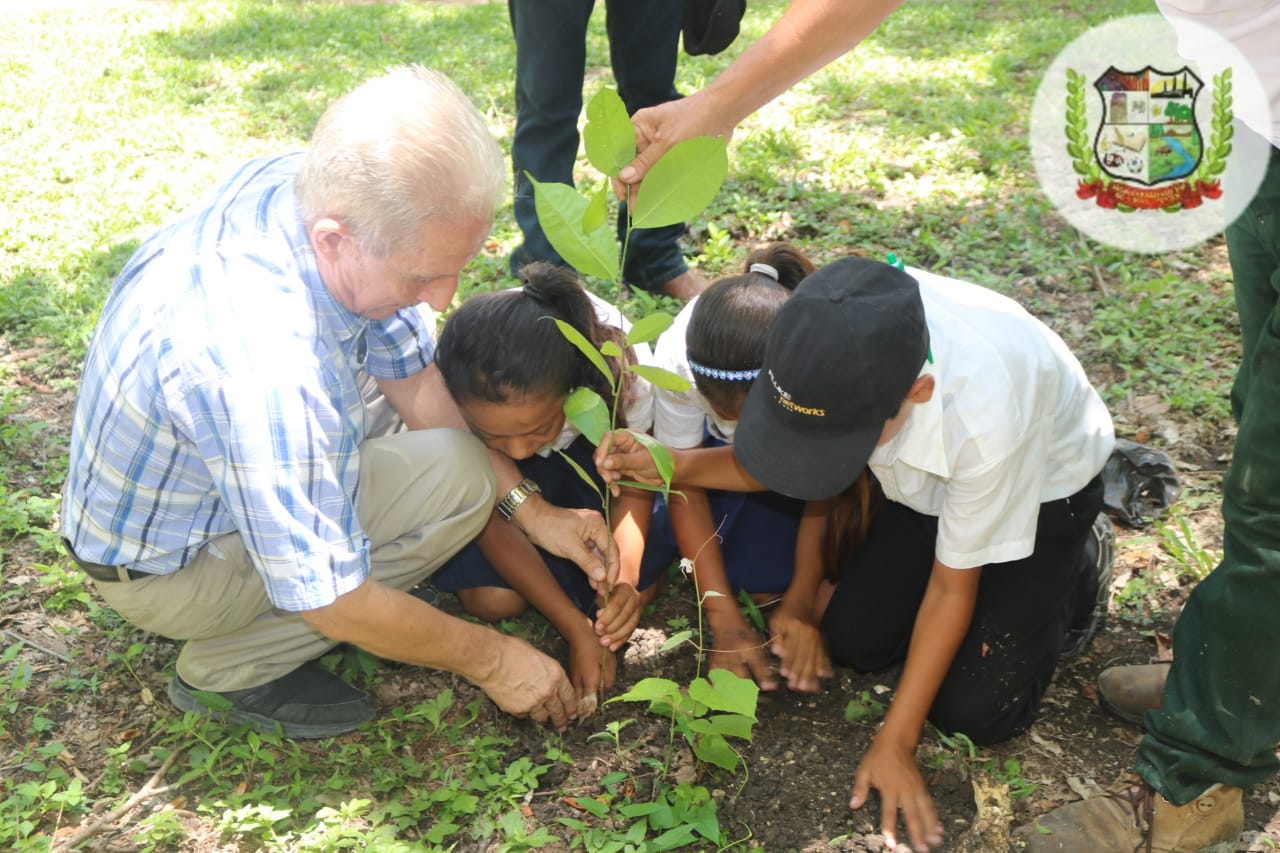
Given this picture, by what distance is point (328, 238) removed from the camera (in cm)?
174

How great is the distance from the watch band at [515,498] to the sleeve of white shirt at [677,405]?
0.31 m

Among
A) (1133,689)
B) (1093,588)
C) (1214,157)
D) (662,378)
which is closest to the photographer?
(662,378)

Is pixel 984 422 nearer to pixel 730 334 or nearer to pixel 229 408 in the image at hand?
pixel 730 334

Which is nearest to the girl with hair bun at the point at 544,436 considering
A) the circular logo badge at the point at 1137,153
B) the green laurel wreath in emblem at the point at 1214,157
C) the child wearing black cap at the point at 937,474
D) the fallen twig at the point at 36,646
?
the child wearing black cap at the point at 937,474

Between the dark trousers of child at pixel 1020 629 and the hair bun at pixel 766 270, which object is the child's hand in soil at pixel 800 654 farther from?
the hair bun at pixel 766 270

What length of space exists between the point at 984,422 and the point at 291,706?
141 centimetres

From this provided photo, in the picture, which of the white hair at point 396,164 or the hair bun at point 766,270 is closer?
the white hair at point 396,164

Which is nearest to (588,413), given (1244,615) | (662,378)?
(662,378)

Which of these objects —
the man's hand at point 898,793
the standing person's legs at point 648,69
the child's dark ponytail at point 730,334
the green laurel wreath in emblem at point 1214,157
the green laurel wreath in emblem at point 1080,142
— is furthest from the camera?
the green laurel wreath in emblem at point 1080,142

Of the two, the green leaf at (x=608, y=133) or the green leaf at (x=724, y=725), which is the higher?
the green leaf at (x=608, y=133)

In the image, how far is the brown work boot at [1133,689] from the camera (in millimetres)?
2117

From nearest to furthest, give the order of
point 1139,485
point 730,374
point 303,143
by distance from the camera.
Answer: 1. point 730,374
2. point 1139,485
3. point 303,143

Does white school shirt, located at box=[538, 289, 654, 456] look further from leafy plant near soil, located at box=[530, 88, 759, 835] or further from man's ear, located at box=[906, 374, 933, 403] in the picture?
man's ear, located at box=[906, 374, 933, 403]

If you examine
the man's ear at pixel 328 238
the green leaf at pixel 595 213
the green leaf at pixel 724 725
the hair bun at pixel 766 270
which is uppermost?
the green leaf at pixel 595 213
